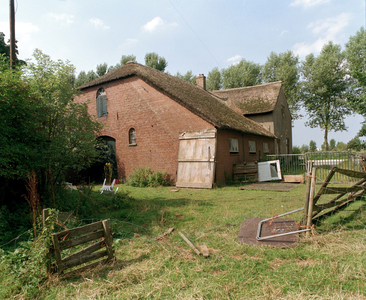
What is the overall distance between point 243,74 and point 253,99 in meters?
17.8

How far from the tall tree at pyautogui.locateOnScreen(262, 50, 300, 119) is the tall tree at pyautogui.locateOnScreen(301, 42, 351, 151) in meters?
1.24

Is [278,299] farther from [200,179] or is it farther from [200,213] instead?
[200,179]

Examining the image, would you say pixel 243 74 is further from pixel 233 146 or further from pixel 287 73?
pixel 233 146

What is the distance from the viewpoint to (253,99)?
23.9m

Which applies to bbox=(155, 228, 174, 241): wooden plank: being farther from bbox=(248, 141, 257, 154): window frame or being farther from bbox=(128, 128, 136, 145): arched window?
bbox=(248, 141, 257, 154): window frame

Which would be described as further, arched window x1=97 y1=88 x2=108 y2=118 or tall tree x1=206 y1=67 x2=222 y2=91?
tall tree x1=206 y1=67 x2=222 y2=91

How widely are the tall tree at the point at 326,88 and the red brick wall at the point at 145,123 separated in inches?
1044

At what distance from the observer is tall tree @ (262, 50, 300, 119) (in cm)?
3569

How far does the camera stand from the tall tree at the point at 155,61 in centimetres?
3945

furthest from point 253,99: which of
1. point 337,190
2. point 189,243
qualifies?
point 189,243

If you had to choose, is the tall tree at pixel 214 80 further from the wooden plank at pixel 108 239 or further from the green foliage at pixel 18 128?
the wooden plank at pixel 108 239

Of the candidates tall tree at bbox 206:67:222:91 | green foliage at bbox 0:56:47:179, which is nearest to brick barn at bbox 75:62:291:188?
green foliage at bbox 0:56:47:179

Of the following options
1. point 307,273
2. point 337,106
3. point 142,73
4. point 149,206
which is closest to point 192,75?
point 337,106

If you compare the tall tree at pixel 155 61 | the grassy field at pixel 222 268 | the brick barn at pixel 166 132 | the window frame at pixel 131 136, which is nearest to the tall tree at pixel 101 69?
the tall tree at pixel 155 61
